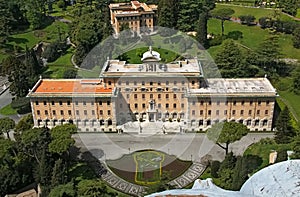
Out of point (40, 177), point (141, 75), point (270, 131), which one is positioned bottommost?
point (270, 131)

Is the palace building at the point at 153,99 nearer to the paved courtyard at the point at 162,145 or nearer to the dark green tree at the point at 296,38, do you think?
the paved courtyard at the point at 162,145

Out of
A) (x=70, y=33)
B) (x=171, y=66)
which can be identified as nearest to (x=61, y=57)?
(x=70, y=33)

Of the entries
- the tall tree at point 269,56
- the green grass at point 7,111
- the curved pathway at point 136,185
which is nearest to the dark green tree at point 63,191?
the curved pathway at point 136,185

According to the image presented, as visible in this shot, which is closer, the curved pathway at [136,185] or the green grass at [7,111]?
the curved pathway at [136,185]

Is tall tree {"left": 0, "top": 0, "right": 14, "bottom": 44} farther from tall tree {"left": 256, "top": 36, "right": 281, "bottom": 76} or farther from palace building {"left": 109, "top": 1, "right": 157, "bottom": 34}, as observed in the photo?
tall tree {"left": 256, "top": 36, "right": 281, "bottom": 76}

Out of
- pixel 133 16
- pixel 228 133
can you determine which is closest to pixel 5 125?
pixel 228 133

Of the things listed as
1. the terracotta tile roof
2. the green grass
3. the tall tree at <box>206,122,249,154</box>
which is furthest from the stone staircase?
the green grass

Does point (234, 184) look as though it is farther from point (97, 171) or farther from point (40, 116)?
point (40, 116)
